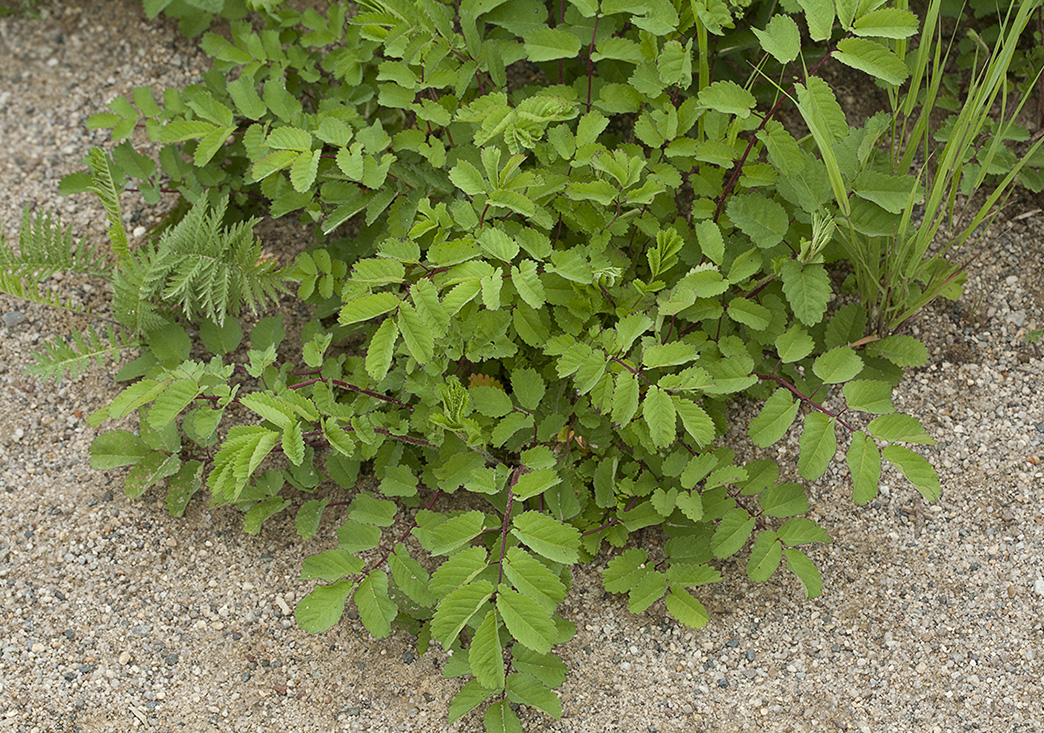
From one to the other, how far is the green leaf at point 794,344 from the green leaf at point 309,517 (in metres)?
0.96

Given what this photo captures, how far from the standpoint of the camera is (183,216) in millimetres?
2254

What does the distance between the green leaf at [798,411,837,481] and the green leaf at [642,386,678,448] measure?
0.24 m

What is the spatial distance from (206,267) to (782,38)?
4.04ft

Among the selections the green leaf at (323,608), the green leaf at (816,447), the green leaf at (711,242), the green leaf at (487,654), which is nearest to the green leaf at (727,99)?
the green leaf at (711,242)

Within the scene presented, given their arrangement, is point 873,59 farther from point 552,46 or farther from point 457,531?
point 457,531

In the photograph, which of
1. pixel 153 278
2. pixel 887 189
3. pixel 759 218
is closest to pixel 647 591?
pixel 759 218

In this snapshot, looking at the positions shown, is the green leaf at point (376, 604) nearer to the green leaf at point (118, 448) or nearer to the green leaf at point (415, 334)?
the green leaf at point (415, 334)

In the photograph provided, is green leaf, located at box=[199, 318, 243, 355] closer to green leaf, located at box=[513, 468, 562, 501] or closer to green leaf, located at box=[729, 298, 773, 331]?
green leaf, located at box=[513, 468, 562, 501]

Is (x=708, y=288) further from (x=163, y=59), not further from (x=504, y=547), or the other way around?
(x=163, y=59)

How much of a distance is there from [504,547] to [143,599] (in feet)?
2.64

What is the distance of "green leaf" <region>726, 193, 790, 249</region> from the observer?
6.00 feet

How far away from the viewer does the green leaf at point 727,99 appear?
172 centimetres

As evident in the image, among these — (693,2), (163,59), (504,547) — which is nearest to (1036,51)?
(693,2)

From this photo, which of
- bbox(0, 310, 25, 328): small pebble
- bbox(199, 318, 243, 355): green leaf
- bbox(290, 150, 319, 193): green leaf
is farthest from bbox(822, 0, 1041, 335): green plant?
bbox(0, 310, 25, 328): small pebble
